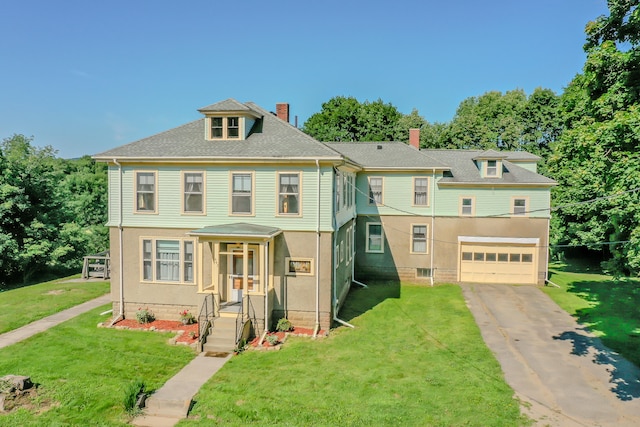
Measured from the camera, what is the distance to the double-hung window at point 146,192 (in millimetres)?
17000

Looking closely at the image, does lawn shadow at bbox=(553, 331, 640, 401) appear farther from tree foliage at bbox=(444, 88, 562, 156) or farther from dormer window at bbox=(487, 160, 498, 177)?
tree foliage at bbox=(444, 88, 562, 156)

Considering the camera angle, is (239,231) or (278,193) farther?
(278,193)

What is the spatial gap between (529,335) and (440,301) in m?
5.07

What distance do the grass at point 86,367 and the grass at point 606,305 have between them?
15564 millimetres

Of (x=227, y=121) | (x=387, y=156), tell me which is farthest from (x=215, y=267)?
(x=387, y=156)

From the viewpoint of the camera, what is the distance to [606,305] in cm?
2033

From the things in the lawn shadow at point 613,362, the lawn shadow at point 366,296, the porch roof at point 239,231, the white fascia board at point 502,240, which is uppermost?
the porch roof at point 239,231

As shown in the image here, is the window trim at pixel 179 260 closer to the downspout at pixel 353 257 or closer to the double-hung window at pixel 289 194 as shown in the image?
the double-hung window at pixel 289 194

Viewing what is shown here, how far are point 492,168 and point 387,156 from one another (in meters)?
6.25

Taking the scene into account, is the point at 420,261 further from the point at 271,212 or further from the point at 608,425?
the point at 608,425

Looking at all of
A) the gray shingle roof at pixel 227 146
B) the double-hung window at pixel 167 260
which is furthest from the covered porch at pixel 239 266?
the gray shingle roof at pixel 227 146

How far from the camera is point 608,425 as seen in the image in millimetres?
9828

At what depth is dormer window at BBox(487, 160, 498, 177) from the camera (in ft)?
80.9

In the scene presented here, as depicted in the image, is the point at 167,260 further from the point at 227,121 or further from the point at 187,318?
the point at 227,121
